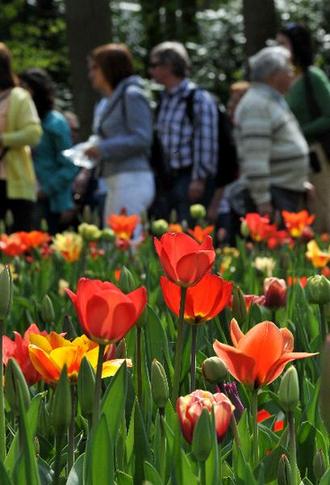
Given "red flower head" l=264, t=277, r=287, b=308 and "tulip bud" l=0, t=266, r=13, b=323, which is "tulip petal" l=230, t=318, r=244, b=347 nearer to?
"tulip bud" l=0, t=266, r=13, b=323

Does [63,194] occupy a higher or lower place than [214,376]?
lower

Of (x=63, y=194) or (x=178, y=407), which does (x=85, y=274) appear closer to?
(x=178, y=407)

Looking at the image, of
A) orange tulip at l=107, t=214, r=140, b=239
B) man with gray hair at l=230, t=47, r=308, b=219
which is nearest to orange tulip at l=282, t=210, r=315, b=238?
orange tulip at l=107, t=214, r=140, b=239

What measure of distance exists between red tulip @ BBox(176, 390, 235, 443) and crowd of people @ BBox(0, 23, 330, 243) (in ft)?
14.5

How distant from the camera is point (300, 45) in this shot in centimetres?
614

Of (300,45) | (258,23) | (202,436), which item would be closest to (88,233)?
(202,436)

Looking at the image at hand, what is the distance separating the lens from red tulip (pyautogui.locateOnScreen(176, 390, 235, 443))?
106 cm

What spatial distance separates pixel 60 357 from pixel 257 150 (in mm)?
4342

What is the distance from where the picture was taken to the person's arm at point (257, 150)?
545 cm

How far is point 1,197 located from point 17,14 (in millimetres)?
11681

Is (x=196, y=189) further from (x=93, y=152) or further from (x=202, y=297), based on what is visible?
(x=202, y=297)

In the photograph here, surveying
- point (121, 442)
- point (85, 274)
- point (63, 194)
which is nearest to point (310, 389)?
point (121, 442)

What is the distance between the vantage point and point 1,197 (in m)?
5.82

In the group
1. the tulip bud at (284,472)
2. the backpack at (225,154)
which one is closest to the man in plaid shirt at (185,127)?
the backpack at (225,154)
